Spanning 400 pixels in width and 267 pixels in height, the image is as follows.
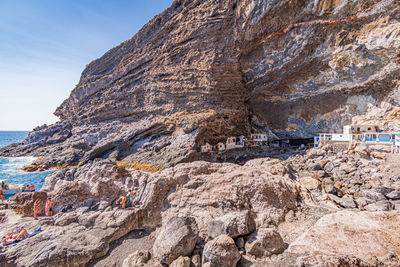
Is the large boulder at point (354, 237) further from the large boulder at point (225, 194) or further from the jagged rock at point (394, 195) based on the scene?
the jagged rock at point (394, 195)

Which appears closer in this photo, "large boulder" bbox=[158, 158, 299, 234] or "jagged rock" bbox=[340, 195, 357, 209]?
"large boulder" bbox=[158, 158, 299, 234]

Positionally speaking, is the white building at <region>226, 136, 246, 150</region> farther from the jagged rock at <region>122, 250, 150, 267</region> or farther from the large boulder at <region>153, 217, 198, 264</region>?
the jagged rock at <region>122, 250, 150, 267</region>

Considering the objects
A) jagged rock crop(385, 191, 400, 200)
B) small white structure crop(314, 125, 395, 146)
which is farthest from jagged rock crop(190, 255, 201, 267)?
small white structure crop(314, 125, 395, 146)

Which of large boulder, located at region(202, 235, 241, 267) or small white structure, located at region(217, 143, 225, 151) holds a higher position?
small white structure, located at region(217, 143, 225, 151)

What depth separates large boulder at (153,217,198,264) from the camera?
5785 millimetres

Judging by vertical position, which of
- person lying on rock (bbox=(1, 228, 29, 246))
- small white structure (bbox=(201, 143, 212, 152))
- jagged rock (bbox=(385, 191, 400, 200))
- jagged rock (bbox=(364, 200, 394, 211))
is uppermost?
small white structure (bbox=(201, 143, 212, 152))

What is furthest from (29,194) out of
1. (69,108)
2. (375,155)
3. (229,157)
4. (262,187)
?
(69,108)

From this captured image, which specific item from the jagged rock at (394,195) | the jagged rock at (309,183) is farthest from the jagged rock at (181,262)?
the jagged rock at (394,195)

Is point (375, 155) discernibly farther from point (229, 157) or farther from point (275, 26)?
point (275, 26)

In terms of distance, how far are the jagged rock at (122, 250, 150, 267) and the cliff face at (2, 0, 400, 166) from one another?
14446mm

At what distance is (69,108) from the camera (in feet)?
144

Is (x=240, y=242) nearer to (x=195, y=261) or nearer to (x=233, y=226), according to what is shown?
(x=233, y=226)

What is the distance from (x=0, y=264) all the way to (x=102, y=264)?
3.06 meters

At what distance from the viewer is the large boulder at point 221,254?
5071 millimetres
